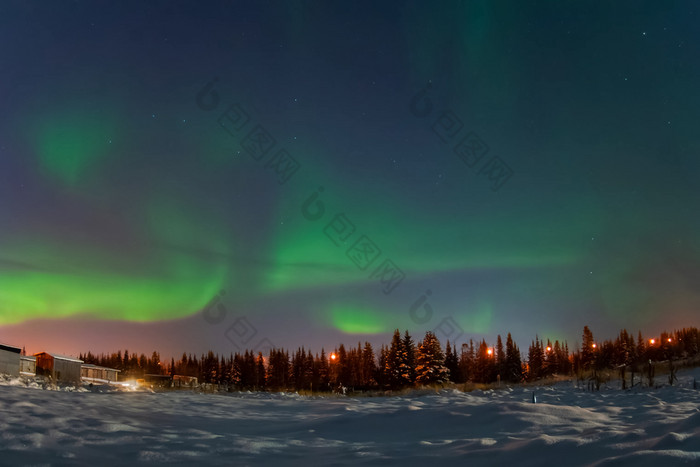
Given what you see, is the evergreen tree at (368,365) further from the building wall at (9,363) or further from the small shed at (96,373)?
the building wall at (9,363)

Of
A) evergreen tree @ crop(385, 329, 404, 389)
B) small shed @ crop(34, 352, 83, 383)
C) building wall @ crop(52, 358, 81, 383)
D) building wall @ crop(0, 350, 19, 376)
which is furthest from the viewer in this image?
evergreen tree @ crop(385, 329, 404, 389)

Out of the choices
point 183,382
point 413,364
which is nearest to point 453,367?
point 413,364

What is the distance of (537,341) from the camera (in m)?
91.1

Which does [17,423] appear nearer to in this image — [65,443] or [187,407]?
[65,443]

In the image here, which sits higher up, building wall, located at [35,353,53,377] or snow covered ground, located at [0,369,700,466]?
snow covered ground, located at [0,369,700,466]

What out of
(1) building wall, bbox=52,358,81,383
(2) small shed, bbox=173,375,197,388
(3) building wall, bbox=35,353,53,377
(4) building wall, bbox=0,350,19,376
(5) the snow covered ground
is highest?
(5) the snow covered ground

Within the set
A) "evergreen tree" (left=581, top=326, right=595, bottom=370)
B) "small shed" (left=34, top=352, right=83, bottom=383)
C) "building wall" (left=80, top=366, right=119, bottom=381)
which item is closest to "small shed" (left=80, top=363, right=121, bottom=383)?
"building wall" (left=80, top=366, right=119, bottom=381)

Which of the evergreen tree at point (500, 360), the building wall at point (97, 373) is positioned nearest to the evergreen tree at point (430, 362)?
the evergreen tree at point (500, 360)

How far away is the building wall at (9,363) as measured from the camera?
39.1 m

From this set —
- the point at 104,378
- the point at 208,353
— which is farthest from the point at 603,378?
the point at 208,353

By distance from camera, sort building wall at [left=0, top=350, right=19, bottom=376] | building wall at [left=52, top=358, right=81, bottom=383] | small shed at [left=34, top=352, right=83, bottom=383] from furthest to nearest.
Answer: building wall at [left=52, top=358, right=81, bottom=383]
small shed at [left=34, top=352, right=83, bottom=383]
building wall at [left=0, top=350, right=19, bottom=376]

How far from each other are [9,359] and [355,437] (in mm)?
44985

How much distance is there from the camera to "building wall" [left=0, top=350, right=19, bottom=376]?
128ft

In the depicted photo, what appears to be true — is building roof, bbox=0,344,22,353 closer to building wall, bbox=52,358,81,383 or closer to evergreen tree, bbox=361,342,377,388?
building wall, bbox=52,358,81,383
